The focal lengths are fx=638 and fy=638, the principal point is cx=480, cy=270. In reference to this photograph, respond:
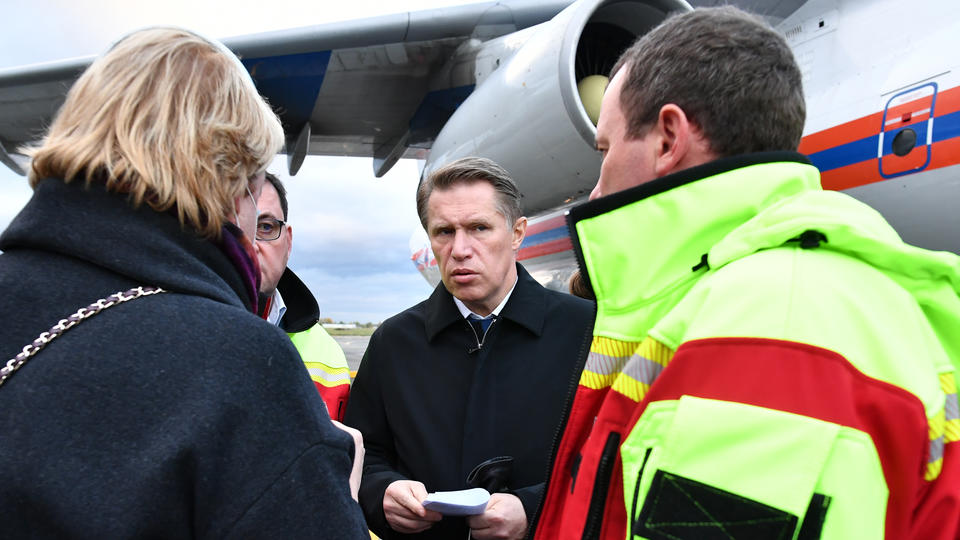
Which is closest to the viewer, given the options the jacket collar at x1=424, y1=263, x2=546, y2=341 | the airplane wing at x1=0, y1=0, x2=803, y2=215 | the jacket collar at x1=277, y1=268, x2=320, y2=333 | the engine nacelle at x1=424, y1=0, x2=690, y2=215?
the jacket collar at x1=424, y1=263, x2=546, y2=341

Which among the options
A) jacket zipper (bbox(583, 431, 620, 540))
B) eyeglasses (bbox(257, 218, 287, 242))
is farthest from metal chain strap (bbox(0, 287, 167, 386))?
eyeglasses (bbox(257, 218, 287, 242))

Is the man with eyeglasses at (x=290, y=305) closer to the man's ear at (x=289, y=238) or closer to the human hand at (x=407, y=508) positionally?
the man's ear at (x=289, y=238)

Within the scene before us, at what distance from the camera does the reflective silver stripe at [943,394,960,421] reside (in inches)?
29.5

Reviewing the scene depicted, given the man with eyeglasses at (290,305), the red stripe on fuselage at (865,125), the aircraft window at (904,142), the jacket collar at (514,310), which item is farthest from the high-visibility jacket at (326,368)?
the aircraft window at (904,142)

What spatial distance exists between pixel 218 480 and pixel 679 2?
13.6ft

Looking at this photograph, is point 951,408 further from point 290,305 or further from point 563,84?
point 563,84

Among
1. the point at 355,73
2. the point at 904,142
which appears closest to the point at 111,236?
the point at 904,142

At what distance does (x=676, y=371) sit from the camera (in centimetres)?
73

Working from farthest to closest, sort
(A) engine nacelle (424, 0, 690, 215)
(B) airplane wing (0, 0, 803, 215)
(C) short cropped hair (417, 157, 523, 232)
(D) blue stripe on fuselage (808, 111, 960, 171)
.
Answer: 1. (B) airplane wing (0, 0, 803, 215)
2. (A) engine nacelle (424, 0, 690, 215)
3. (D) blue stripe on fuselage (808, 111, 960, 171)
4. (C) short cropped hair (417, 157, 523, 232)

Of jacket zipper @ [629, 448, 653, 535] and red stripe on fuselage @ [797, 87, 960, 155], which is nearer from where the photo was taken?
jacket zipper @ [629, 448, 653, 535]

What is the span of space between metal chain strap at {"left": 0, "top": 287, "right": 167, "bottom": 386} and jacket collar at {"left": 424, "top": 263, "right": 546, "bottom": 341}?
117cm

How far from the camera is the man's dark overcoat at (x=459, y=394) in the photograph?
5.69ft

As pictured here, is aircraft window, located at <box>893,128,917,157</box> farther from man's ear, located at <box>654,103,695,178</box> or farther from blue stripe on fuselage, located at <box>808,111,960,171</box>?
man's ear, located at <box>654,103,695,178</box>

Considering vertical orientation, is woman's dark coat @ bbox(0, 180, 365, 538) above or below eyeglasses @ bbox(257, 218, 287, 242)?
above
